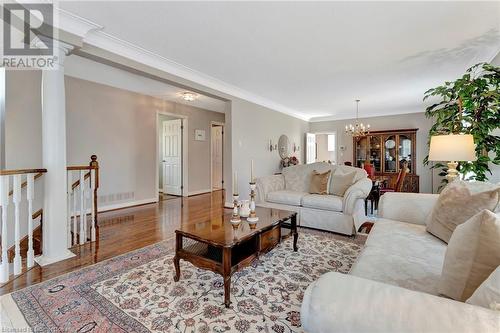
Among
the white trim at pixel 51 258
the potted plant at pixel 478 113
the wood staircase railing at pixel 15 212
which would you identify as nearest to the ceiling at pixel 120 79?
the wood staircase railing at pixel 15 212

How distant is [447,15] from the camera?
231 cm

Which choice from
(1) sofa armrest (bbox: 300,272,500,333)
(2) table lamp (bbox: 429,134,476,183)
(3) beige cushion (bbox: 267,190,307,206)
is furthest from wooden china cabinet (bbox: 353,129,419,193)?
(1) sofa armrest (bbox: 300,272,500,333)

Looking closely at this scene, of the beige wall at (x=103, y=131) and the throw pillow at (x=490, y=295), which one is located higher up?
the beige wall at (x=103, y=131)

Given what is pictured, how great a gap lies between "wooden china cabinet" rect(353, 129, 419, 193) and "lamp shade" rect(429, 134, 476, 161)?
3860 mm

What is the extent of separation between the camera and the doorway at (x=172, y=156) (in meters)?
6.22

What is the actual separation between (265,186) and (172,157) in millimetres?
3416

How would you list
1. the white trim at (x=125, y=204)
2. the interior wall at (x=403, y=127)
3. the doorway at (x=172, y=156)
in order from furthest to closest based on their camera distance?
1. the interior wall at (x=403, y=127)
2. the doorway at (x=172, y=156)
3. the white trim at (x=125, y=204)

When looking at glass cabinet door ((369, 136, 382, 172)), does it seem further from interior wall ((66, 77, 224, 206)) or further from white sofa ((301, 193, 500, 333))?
white sofa ((301, 193, 500, 333))

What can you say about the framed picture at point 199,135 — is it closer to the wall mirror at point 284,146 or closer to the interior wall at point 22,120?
the wall mirror at point 284,146

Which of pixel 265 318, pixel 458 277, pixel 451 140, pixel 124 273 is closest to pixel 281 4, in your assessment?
pixel 451 140

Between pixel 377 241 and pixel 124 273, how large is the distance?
7.08 ft

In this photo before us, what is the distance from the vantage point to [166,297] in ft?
6.08

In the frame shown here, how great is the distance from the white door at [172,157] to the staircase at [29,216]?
2.73 m

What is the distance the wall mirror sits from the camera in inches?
258
